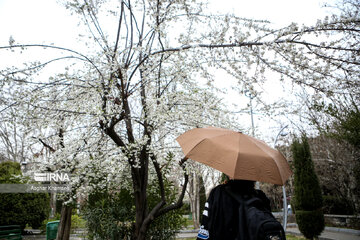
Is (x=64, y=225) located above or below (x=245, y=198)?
below

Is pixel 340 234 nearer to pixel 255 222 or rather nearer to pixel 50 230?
pixel 50 230

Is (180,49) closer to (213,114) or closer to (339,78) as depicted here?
(213,114)

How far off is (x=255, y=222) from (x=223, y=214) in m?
0.34

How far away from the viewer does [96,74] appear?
5191 mm

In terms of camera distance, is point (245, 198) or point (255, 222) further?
point (245, 198)

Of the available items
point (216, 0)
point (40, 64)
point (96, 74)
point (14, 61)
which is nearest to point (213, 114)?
point (216, 0)

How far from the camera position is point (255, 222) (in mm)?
1787

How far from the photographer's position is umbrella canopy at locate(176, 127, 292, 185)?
2.14m

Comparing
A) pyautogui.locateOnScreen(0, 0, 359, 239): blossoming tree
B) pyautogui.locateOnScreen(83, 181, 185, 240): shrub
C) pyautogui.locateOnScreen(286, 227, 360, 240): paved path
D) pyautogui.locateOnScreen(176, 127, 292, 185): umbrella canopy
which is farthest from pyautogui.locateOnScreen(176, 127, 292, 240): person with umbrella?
pyautogui.locateOnScreen(286, 227, 360, 240): paved path

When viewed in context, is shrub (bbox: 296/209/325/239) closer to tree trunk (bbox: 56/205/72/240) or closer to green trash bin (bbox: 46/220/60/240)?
tree trunk (bbox: 56/205/72/240)

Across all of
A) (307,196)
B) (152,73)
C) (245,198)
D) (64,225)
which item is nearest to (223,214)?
(245,198)

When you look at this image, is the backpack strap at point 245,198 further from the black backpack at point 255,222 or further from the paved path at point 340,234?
the paved path at point 340,234

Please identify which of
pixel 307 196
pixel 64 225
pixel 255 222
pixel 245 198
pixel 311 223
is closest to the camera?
pixel 255 222

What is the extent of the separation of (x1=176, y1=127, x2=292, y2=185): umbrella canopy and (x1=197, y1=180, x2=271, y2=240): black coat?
Result: 14 centimetres
